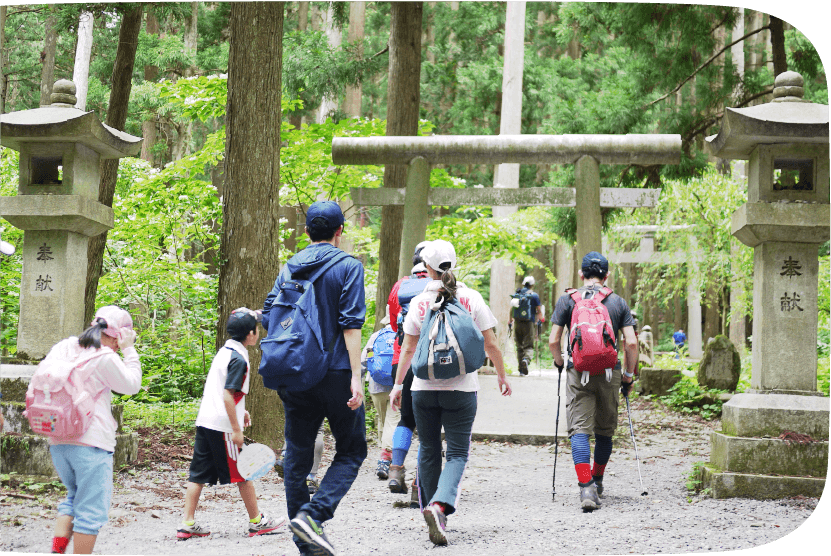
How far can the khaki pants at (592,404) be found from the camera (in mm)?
5277

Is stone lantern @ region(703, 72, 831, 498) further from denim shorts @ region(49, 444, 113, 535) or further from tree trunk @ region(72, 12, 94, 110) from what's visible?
tree trunk @ region(72, 12, 94, 110)

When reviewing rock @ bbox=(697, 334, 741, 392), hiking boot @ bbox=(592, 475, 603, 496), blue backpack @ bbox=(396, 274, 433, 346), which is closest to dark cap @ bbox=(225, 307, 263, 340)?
blue backpack @ bbox=(396, 274, 433, 346)

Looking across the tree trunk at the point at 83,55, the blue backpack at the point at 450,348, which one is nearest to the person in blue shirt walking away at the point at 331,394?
the blue backpack at the point at 450,348

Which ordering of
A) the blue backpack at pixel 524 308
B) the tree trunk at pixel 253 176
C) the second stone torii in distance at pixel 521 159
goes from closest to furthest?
1. the tree trunk at pixel 253 176
2. the second stone torii in distance at pixel 521 159
3. the blue backpack at pixel 524 308

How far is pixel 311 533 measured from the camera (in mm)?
3539

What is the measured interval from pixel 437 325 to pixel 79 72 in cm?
423

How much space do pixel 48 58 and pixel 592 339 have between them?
4.39m

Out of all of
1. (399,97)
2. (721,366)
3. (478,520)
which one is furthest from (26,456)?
(721,366)

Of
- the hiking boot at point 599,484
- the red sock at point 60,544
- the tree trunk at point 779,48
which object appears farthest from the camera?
the tree trunk at point 779,48

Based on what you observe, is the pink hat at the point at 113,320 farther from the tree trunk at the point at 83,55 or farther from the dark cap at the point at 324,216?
the tree trunk at the point at 83,55

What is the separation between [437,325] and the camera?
4191 millimetres

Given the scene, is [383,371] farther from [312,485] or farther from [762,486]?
[762,486]

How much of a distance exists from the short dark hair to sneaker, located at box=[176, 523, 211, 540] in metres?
1.77

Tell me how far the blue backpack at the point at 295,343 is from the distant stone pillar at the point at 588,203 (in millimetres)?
4675
